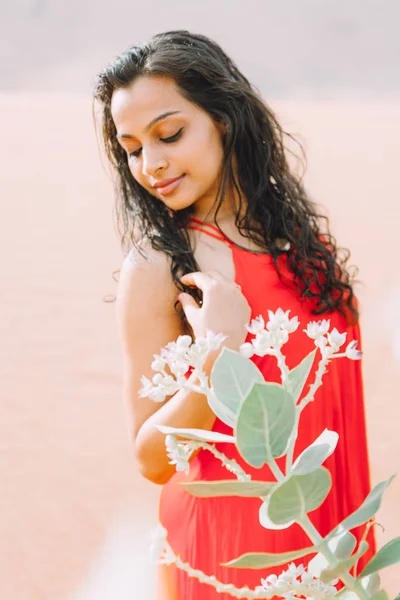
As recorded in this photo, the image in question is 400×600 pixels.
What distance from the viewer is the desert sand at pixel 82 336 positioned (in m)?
5.83

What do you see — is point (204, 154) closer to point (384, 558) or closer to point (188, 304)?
point (188, 304)

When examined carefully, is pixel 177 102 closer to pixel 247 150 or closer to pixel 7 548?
pixel 247 150

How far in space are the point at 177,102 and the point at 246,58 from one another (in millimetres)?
19885

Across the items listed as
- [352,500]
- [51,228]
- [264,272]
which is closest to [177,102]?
[264,272]

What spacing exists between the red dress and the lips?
0.15m

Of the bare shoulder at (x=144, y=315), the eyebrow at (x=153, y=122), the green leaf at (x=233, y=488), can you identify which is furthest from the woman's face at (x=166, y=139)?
the green leaf at (x=233, y=488)

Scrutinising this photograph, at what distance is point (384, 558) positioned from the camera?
554mm

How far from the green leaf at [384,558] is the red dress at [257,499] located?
700 mm

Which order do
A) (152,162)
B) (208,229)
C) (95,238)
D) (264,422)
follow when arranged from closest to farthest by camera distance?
(264,422)
(152,162)
(208,229)
(95,238)

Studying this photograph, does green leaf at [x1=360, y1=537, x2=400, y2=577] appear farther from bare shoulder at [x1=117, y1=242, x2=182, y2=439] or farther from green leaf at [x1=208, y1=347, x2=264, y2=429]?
bare shoulder at [x1=117, y1=242, x2=182, y2=439]

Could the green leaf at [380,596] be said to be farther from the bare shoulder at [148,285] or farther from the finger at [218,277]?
the bare shoulder at [148,285]

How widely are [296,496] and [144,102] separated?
94 centimetres

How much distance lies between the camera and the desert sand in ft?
19.1

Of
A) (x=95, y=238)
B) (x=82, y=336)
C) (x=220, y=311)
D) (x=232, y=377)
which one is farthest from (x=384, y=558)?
(x=95, y=238)
